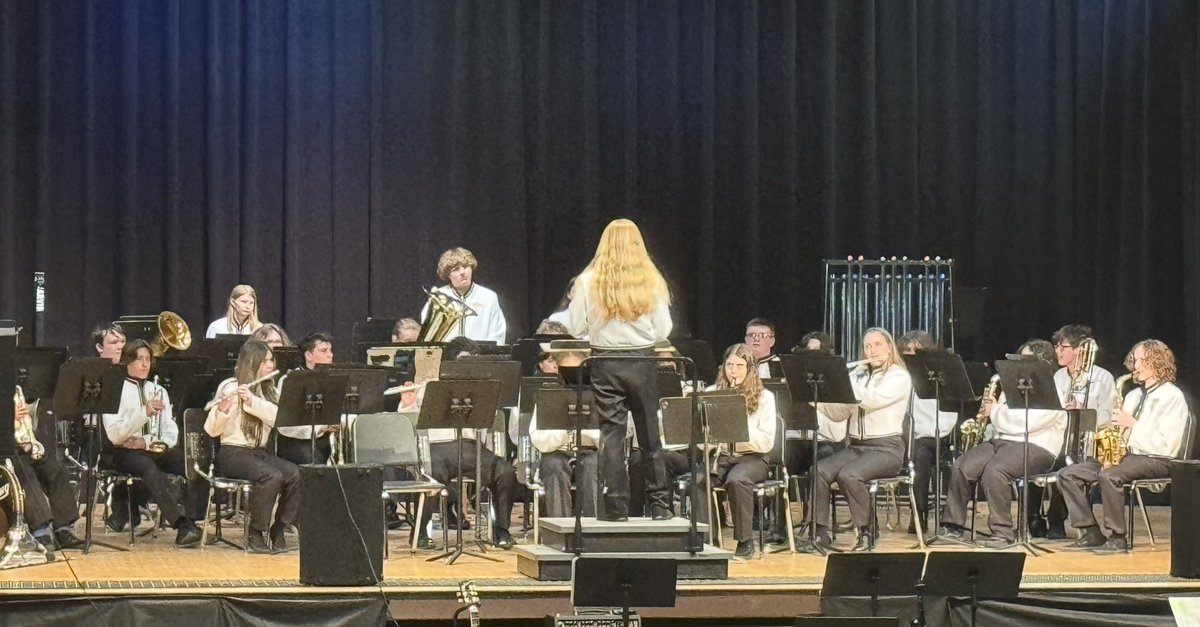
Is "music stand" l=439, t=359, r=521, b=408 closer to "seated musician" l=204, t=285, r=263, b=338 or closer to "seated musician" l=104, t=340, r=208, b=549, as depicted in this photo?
"seated musician" l=104, t=340, r=208, b=549

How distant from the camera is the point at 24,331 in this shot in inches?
471

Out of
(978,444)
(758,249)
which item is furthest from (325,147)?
(978,444)

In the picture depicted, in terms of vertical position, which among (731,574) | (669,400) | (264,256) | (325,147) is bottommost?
(731,574)

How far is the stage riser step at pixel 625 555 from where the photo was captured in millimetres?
7820

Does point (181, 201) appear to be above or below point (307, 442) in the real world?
above

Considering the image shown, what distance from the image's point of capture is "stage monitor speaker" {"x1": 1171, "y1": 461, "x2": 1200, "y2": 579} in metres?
8.23

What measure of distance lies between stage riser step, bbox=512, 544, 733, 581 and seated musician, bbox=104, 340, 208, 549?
235cm

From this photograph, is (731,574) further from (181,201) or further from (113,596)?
(181,201)

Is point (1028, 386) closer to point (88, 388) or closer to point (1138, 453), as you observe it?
point (1138, 453)

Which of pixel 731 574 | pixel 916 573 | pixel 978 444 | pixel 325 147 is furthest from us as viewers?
pixel 325 147

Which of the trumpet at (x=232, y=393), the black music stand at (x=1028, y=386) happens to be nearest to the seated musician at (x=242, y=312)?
the trumpet at (x=232, y=393)

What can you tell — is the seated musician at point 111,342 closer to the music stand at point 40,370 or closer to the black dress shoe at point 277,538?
the music stand at point 40,370

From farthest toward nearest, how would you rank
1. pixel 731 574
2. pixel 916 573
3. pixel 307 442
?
pixel 307 442
pixel 731 574
pixel 916 573

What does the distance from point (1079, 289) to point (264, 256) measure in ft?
21.6
